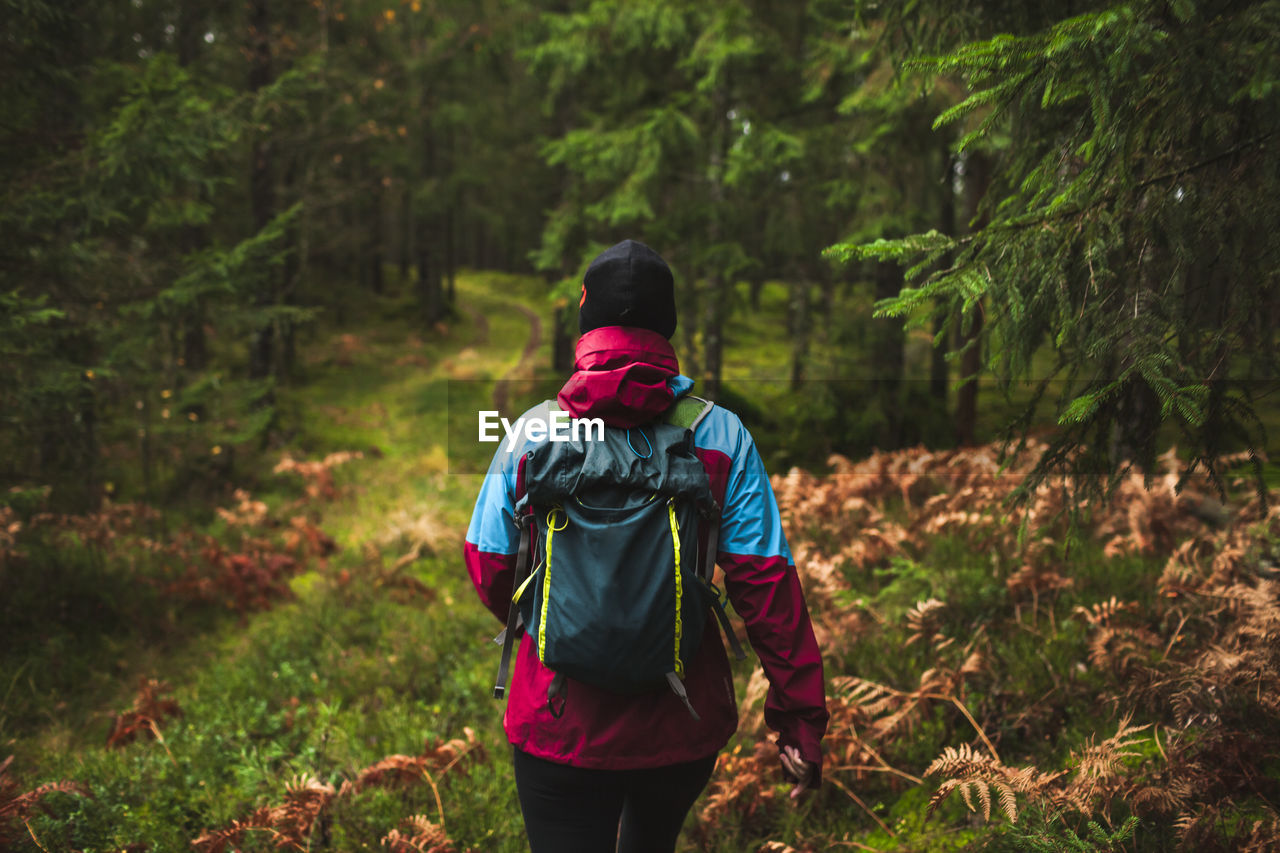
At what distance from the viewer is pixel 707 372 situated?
10961 mm

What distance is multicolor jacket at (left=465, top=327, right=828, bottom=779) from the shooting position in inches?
82.7

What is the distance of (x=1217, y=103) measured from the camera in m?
2.47

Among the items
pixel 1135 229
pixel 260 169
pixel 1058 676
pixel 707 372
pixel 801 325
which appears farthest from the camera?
pixel 801 325

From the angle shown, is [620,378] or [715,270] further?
[715,270]

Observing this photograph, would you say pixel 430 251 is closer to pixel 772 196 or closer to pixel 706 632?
pixel 772 196

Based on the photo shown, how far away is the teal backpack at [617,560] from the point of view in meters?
1.95

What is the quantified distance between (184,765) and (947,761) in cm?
469

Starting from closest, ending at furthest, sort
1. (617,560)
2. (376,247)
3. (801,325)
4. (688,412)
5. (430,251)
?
(617,560) < (688,412) < (801,325) < (430,251) < (376,247)

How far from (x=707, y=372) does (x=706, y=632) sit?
29.0ft

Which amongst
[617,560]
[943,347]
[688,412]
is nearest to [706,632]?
[617,560]

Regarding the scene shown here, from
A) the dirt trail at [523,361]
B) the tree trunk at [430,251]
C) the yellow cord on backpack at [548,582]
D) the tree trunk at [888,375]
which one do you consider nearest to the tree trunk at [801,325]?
the tree trunk at [888,375]

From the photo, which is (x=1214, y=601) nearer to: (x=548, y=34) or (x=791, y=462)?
(x=791, y=462)

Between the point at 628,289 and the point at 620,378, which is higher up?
the point at 628,289

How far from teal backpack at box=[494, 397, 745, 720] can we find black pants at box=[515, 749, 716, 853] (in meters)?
0.26
